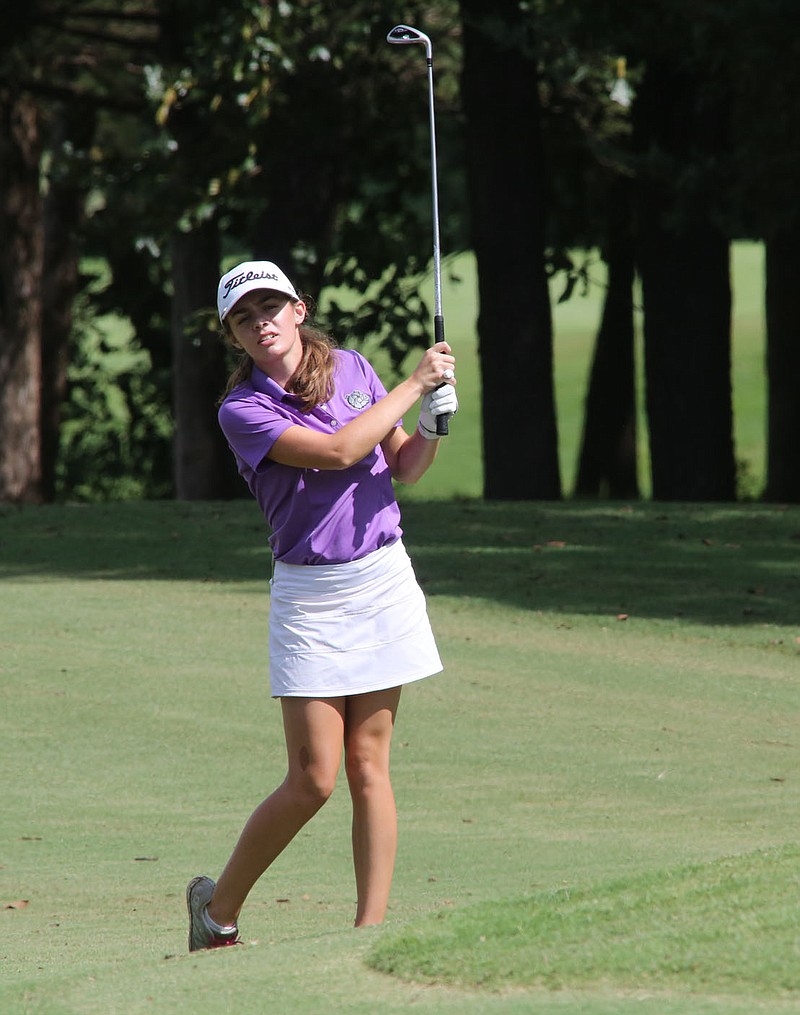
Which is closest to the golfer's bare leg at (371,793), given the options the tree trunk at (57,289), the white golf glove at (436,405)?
the white golf glove at (436,405)

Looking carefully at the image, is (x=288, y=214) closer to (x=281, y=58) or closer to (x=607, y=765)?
(x=281, y=58)

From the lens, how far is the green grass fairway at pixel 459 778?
4258 millimetres

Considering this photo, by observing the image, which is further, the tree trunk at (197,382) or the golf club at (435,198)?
the tree trunk at (197,382)

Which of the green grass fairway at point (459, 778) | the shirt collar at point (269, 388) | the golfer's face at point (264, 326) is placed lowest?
the green grass fairway at point (459, 778)

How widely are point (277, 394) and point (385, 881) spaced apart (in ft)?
4.61

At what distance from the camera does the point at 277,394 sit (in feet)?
16.4

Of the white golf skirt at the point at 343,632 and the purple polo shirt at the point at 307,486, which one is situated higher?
the purple polo shirt at the point at 307,486

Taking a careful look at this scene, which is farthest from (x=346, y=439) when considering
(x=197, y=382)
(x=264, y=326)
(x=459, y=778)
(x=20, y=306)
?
(x=20, y=306)

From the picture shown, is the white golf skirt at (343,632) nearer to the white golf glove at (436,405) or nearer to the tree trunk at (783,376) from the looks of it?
the white golf glove at (436,405)

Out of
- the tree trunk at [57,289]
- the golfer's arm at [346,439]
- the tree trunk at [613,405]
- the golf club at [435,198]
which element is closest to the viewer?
the golfer's arm at [346,439]

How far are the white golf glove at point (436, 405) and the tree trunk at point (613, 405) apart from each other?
22.1m

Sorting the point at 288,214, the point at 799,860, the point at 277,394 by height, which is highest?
the point at 288,214

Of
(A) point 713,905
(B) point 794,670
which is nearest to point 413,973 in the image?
(A) point 713,905

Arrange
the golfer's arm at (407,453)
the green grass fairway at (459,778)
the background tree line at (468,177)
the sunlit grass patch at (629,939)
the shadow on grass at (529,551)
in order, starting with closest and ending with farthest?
1. the sunlit grass patch at (629,939)
2. the green grass fairway at (459,778)
3. the golfer's arm at (407,453)
4. the shadow on grass at (529,551)
5. the background tree line at (468,177)
